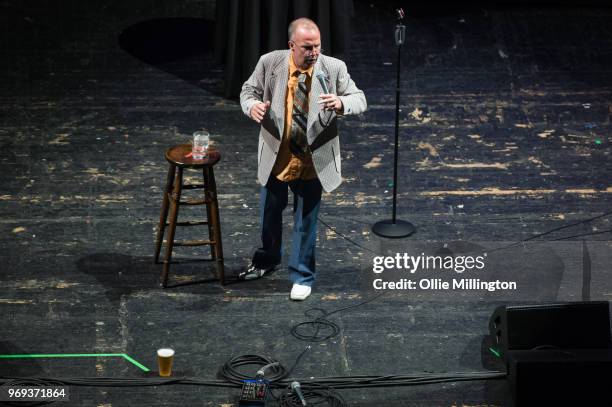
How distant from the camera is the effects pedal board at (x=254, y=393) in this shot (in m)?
5.19

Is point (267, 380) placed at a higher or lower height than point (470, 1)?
lower

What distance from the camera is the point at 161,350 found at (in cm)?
553

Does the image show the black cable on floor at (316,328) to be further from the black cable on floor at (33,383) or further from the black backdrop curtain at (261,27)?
the black backdrop curtain at (261,27)

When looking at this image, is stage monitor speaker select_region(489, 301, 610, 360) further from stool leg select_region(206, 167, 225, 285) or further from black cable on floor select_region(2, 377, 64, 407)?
black cable on floor select_region(2, 377, 64, 407)

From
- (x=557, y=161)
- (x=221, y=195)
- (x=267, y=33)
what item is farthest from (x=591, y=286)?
(x=267, y=33)

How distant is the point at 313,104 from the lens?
5996mm

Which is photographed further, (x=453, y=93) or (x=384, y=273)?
(x=453, y=93)

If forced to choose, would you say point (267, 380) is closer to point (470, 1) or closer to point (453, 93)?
point (453, 93)

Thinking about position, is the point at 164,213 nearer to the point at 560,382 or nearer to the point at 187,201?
the point at 187,201

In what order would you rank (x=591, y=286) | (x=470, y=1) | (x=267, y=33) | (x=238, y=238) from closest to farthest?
(x=591, y=286) → (x=238, y=238) → (x=267, y=33) → (x=470, y=1)

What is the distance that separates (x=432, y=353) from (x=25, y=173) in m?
3.21

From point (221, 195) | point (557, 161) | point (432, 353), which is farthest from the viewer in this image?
point (557, 161)

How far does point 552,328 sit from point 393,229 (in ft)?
5.83

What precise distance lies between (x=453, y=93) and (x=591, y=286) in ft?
9.18
